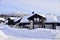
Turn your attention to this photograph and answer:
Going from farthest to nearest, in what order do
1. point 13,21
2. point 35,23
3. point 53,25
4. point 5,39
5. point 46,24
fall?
point 13,21 < point 46,24 < point 53,25 < point 35,23 < point 5,39

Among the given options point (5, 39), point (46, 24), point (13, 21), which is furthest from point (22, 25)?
point (5, 39)

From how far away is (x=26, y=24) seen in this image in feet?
167

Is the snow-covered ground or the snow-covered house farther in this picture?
the snow-covered house

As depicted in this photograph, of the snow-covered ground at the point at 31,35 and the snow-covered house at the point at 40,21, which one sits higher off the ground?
the snow-covered ground at the point at 31,35

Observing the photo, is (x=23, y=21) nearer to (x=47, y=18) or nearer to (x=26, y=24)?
(x=26, y=24)

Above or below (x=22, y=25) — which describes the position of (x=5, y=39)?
above

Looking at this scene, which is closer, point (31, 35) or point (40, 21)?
point (31, 35)

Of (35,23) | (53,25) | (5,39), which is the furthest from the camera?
(53,25)

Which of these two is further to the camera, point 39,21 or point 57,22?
point 57,22

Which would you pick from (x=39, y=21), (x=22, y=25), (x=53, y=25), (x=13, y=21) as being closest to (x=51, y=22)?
(x=53, y=25)

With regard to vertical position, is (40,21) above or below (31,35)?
below

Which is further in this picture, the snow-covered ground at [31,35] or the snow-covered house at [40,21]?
the snow-covered house at [40,21]

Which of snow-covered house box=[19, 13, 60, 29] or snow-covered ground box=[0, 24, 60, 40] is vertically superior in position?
snow-covered ground box=[0, 24, 60, 40]

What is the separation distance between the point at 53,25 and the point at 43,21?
357cm
